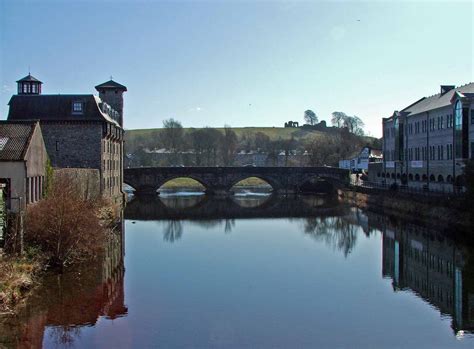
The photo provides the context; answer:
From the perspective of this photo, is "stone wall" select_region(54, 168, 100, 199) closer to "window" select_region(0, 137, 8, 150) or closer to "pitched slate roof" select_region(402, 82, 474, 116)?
"window" select_region(0, 137, 8, 150)

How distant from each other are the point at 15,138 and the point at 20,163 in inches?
73.9

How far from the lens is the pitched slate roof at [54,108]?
4191cm

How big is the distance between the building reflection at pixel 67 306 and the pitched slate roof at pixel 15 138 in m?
5.48

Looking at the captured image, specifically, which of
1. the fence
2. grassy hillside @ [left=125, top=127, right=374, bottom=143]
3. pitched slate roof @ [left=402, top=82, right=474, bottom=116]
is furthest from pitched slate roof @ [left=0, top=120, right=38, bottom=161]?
grassy hillside @ [left=125, top=127, right=374, bottom=143]

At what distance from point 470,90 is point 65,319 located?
37.2m

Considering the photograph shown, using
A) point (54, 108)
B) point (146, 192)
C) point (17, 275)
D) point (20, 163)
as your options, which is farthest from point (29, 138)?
point (146, 192)

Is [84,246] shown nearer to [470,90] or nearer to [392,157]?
[470,90]

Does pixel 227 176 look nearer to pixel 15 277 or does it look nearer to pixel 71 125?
pixel 71 125

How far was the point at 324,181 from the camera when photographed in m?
82.2

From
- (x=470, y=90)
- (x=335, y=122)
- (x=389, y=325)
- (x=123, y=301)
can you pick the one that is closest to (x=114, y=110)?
(x=470, y=90)

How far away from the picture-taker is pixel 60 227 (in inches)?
869

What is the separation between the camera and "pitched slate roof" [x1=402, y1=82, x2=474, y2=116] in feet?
151

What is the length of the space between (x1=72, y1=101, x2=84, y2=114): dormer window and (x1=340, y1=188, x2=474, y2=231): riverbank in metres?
26.1

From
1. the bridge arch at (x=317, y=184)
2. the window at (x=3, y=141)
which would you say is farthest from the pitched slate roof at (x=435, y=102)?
the window at (x=3, y=141)
